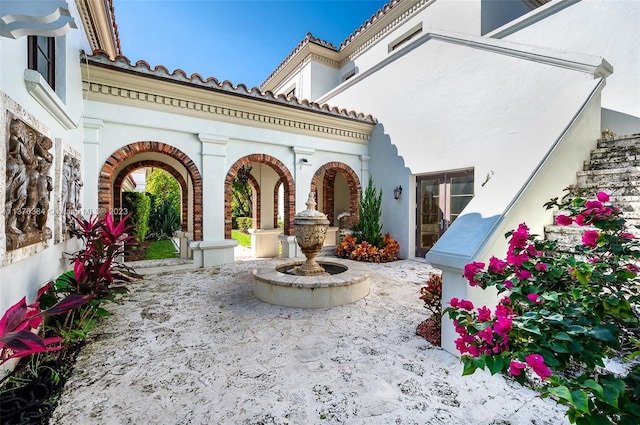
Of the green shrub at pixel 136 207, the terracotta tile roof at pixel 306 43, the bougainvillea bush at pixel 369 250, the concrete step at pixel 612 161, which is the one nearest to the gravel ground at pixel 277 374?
the concrete step at pixel 612 161

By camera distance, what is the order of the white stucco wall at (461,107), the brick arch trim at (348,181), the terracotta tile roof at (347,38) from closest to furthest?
the white stucco wall at (461,107), the brick arch trim at (348,181), the terracotta tile roof at (347,38)

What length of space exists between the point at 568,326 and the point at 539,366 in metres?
0.26

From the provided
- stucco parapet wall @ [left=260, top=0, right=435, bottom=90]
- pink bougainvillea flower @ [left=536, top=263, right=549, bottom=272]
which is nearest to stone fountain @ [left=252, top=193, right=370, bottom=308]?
pink bougainvillea flower @ [left=536, top=263, right=549, bottom=272]

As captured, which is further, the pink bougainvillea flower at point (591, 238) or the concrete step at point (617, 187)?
the concrete step at point (617, 187)

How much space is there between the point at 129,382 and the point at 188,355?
576 millimetres

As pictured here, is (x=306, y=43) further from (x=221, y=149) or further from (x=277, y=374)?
(x=277, y=374)

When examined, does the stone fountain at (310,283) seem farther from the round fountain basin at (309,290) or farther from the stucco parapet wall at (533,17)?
the stucco parapet wall at (533,17)

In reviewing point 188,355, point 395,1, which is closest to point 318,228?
point 188,355

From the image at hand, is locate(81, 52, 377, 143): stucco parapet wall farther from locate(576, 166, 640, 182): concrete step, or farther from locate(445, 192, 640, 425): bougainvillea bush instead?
locate(445, 192, 640, 425): bougainvillea bush

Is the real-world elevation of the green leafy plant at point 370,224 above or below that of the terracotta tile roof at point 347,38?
below

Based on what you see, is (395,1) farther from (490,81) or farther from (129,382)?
(129,382)

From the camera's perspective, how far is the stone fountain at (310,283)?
14.5 ft

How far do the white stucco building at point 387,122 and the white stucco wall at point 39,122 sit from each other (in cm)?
3

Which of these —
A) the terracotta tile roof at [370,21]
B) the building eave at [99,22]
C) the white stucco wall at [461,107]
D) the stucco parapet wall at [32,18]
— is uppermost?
the terracotta tile roof at [370,21]
